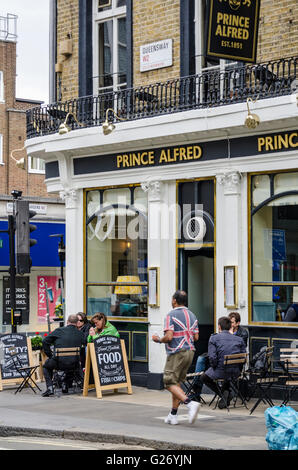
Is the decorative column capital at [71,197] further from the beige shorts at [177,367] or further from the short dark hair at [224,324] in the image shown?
the beige shorts at [177,367]

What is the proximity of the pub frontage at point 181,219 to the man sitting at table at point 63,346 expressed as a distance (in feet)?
5.41

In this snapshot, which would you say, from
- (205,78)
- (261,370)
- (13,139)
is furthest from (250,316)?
(13,139)

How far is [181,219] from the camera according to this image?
675 inches

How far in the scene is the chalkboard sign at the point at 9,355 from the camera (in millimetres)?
16859

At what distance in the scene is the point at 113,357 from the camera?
52.2 feet

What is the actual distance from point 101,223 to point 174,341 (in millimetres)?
6463

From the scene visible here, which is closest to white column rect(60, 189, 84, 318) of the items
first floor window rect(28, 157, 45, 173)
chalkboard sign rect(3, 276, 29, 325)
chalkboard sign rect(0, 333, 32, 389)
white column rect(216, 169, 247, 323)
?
chalkboard sign rect(0, 333, 32, 389)

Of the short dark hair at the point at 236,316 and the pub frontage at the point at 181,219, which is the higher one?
the pub frontage at the point at 181,219

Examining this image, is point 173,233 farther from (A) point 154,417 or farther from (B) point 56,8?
(B) point 56,8

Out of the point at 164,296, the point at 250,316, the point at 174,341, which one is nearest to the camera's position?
the point at 174,341

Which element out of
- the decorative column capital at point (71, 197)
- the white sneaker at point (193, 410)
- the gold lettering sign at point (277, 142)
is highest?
the gold lettering sign at point (277, 142)

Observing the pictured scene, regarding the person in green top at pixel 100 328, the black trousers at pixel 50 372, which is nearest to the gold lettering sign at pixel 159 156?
the person in green top at pixel 100 328

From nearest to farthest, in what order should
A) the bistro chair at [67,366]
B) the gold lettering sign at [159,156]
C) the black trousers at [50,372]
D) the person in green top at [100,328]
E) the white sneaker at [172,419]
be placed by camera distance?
the white sneaker at [172,419] < the black trousers at [50,372] < the bistro chair at [67,366] < the person in green top at [100,328] < the gold lettering sign at [159,156]

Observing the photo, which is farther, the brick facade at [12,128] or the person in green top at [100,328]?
the brick facade at [12,128]
